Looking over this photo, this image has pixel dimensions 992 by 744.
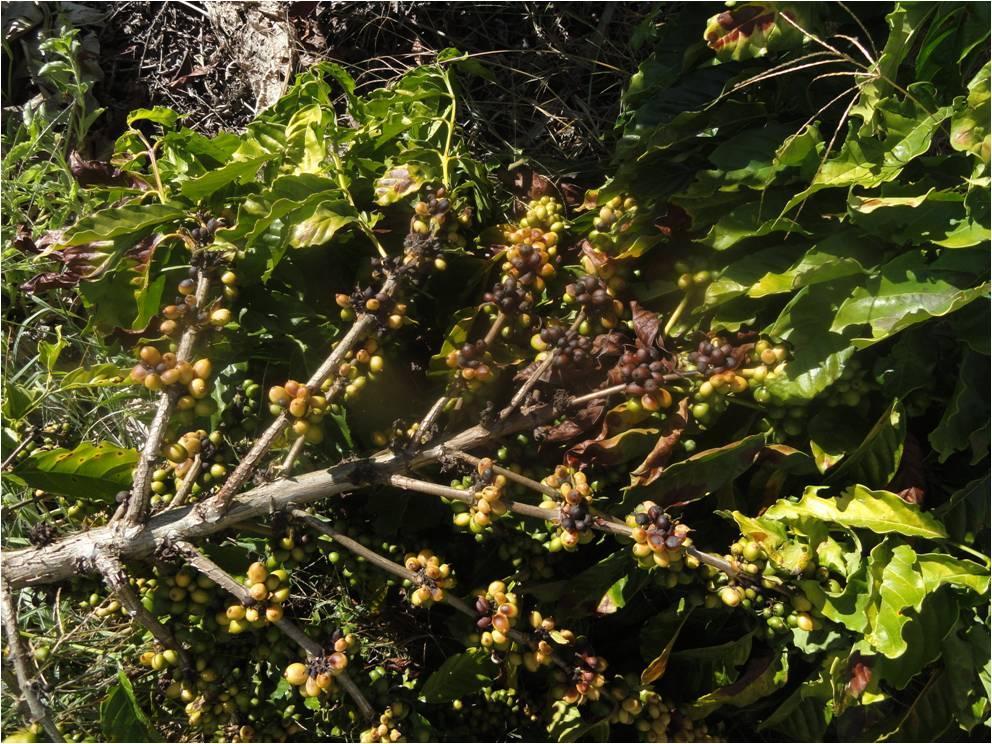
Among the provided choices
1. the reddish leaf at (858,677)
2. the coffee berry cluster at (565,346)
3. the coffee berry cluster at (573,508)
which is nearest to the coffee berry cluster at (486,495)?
the coffee berry cluster at (573,508)

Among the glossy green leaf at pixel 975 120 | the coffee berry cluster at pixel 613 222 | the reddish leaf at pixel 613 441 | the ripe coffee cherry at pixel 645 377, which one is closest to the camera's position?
the glossy green leaf at pixel 975 120

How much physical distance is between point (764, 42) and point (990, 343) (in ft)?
2.41

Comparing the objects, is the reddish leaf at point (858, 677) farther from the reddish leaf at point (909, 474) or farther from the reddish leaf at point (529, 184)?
the reddish leaf at point (529, 184)

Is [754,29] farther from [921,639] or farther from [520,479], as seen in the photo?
[921,639]

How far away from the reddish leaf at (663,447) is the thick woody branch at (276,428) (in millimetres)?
643

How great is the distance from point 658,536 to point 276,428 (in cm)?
77

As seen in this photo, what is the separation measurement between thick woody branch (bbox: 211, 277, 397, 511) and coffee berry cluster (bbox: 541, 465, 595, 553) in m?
0.48

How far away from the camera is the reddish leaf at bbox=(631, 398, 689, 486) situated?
5.64 ft

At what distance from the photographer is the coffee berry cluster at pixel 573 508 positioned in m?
1.57

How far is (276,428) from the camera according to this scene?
5.35ft

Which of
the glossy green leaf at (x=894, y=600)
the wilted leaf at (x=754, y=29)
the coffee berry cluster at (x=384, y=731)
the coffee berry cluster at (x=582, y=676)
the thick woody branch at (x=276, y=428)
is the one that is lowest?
the coffee berry cluster at (x=384, y=731)

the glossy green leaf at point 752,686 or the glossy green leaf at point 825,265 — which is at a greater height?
the glossy green leaf at point 825,265

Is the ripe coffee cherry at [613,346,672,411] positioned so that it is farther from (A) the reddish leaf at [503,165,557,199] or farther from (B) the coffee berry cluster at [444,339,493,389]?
(A) the reddish leaf at [503,165,557,199]

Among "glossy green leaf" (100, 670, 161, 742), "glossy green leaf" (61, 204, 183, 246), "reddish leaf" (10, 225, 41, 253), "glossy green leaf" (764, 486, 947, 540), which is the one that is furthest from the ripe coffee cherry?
"reddish leaf" (10, 225, 41, 253)
